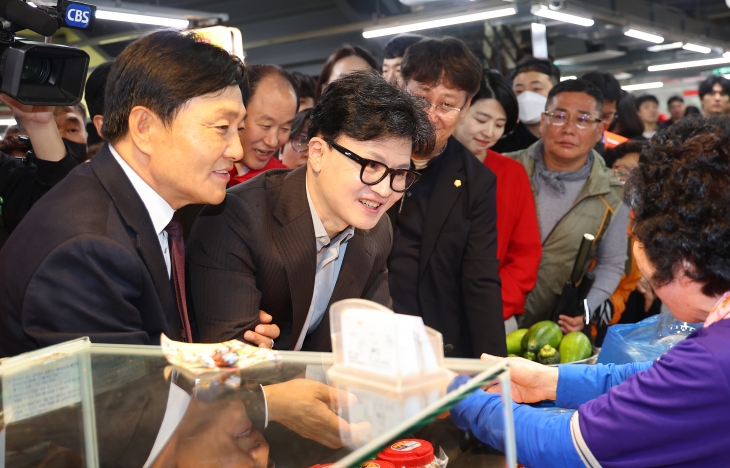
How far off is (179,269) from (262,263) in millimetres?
217

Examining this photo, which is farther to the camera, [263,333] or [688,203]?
[263,333]

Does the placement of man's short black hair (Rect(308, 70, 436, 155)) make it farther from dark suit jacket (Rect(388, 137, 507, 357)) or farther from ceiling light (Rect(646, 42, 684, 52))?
ceiling light (Rect(646, 42, 684, 52))

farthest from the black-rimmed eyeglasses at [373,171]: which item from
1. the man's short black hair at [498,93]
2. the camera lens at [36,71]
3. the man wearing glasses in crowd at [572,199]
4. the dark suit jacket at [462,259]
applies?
the man wearing glasses in crowd at [572,199]

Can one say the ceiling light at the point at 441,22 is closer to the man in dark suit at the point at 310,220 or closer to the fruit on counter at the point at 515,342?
the fruit on counter at the point at 515,342

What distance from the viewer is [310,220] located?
73.2 inches

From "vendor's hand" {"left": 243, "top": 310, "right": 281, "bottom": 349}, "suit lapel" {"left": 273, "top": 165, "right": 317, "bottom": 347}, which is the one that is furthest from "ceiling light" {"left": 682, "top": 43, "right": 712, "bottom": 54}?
"vendor's hand" {"left": 243, "top": 310, "right": 281, "bottom": 349}

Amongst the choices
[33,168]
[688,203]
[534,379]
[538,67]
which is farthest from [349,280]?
[538,67]

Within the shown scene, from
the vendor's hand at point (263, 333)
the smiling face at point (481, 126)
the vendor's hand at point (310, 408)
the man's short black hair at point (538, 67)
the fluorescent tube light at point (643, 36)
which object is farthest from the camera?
the fluorescent tube light at point (643, 36)

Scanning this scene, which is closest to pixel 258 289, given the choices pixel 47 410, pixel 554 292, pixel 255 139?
pixel 47 410

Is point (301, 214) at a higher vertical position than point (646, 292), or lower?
higher

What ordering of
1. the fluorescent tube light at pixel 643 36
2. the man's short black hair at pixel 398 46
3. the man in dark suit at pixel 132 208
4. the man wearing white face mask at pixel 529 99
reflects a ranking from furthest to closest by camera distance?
the fluorescent tube light at pixel 643 36 → the man wearing white face mask at pixel 529 99 → the man's short black hair at pixel 398 46 → the man in dark suit at pixel 132 208

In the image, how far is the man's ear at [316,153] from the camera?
188 centimetres

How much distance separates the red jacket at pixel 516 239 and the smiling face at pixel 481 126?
0.42 ft

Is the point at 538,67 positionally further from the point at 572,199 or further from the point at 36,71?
the point at 36,71
